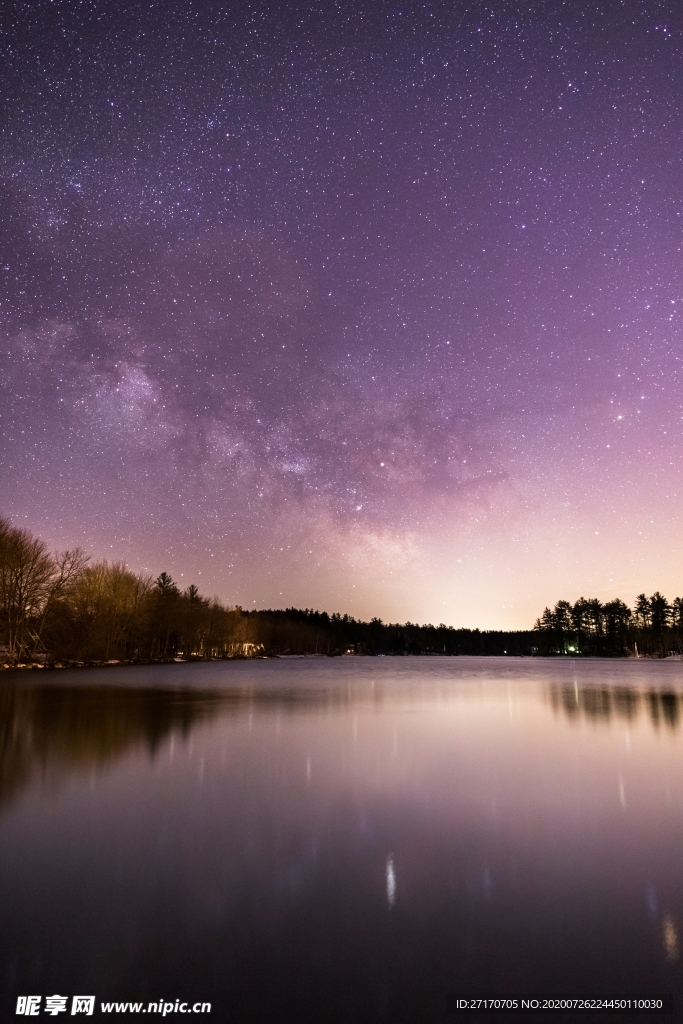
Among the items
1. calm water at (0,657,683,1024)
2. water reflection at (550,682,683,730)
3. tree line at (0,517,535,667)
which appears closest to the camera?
calm water at (0,657,683,1024)

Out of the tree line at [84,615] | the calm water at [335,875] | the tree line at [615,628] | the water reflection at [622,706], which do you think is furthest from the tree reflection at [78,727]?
the tree line at [615,628]

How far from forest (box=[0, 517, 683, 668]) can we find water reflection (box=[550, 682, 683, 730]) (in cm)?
5179

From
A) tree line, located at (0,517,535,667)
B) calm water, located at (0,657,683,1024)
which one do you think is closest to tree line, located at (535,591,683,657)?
tree line, located at (0,517,535,667)

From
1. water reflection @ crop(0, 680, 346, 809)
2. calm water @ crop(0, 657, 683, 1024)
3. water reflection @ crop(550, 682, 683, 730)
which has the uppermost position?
calm water @ crop(0, 657, 683, 1024)

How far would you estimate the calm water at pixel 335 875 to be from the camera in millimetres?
4191

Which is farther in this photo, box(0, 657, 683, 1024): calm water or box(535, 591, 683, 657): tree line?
box(535, 591, 683, 657): tree line

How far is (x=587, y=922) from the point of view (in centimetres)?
508

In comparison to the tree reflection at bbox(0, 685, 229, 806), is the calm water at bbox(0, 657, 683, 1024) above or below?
above

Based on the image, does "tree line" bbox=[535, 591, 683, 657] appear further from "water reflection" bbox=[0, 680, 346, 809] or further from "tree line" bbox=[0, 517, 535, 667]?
"water reflection" bbox=[0, 680, 346, 809]

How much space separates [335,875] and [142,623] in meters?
84.6

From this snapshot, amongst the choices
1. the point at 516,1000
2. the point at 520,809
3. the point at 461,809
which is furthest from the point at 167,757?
the point at 516,1000

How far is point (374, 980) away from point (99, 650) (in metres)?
79.5

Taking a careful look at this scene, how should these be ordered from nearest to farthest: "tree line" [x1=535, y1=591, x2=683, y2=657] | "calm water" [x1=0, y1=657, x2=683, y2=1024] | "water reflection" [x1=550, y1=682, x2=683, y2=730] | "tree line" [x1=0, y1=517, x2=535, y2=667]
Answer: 1. "calm water" [x1=0, y1=657, x2=683, y2=1024]
2. "water reflection" [x1=550, y1=682, x2=683, y2=730]
3. "tree line" [x1=0, y1=517, x2=535, y2=667]
4. "tree line" [x1=535, y1=591, x2=683, y2=657]

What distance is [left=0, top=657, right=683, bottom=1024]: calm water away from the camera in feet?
13.8
